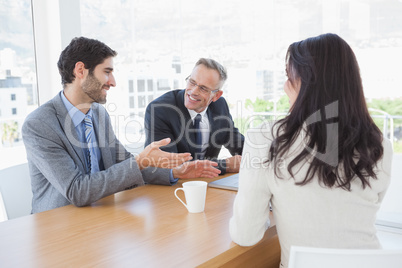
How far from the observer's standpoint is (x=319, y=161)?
100cm

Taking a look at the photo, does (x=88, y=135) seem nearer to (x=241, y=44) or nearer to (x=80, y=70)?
(x=80, y=70)

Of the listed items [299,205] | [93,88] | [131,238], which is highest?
[93,88]

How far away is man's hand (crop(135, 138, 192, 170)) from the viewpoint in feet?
5.07

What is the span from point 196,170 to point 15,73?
186 cm

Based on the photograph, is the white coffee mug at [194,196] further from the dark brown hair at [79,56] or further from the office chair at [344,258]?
the dark brown hair at [79,56]

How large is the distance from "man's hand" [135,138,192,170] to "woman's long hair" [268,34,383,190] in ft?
2.06

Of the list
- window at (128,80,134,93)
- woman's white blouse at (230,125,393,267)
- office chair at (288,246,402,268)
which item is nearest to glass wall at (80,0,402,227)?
window at (128,80,134,93)

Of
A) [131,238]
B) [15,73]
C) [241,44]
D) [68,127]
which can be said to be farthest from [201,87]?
[241,44]

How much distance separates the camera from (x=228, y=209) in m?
1.37

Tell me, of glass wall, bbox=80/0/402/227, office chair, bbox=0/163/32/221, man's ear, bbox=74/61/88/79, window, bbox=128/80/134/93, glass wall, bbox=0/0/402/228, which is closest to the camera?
office chair, bbox=0/163/32/221

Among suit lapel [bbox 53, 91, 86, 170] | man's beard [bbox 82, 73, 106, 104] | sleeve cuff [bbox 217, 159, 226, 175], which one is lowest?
sleeve cuff [bbox 217, 159, 226, 175]

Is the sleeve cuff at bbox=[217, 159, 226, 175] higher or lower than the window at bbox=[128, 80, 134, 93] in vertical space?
lower

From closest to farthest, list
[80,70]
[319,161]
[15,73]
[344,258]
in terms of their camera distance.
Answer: [344,258] → [319,161] → [80,70] → [15,73]

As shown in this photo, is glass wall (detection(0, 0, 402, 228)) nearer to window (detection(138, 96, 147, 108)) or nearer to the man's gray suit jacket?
window (detection(138, 96, 147, 108))
